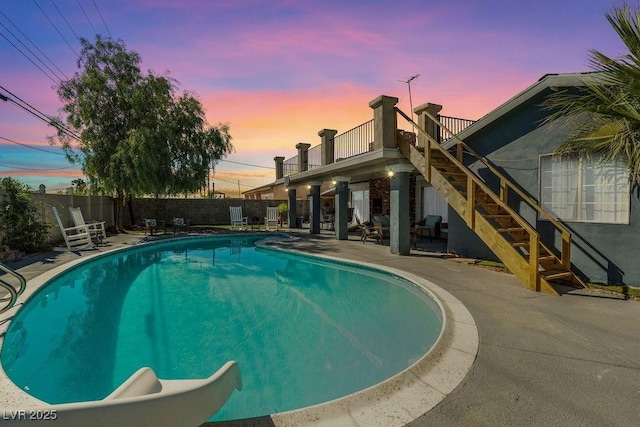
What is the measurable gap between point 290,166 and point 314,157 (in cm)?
366

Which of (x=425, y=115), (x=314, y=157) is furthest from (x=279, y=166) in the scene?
(x=425, y=115)

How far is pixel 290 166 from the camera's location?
798 inches

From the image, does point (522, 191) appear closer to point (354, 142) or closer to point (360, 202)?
point (354, 142)

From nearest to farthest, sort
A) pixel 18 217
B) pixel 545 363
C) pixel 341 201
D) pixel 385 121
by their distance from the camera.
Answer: pixel 545 363 < pixel 385 121 < pixel 18 217 < pixel 341 201

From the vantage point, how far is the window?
6.48 m

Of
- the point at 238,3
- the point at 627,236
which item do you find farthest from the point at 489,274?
the point at 238,3

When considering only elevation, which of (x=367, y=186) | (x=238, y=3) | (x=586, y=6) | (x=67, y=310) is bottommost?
(x=67, y=310)

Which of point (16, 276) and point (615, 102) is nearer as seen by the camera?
point (16, 276)

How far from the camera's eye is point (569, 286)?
6.64 metres

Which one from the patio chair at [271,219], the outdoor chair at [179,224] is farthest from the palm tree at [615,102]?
the outdoor chair at [179,224]

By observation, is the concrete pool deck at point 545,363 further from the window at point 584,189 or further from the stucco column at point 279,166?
the stucco column at point 279,166

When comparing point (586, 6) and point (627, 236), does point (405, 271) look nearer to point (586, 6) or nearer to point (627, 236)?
point (627, 236)

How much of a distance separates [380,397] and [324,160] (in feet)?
41.3

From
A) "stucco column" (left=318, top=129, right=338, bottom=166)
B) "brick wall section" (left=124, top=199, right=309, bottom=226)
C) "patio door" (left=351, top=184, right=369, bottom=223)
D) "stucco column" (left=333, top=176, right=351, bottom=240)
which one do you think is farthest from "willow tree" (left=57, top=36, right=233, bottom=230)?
"patio door" (left=351, top=184, right=369, bottom=223)
